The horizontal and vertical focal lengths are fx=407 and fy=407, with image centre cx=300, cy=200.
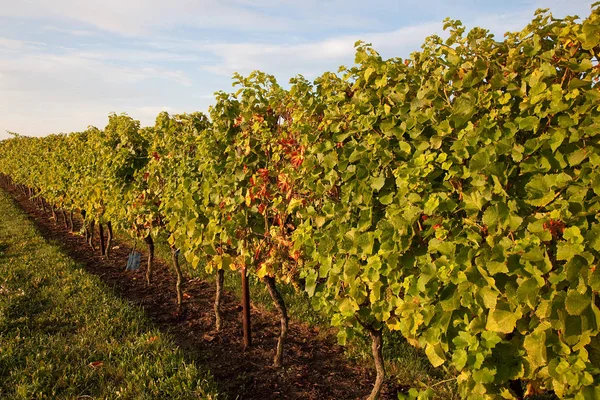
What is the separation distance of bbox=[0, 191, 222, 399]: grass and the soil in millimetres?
416

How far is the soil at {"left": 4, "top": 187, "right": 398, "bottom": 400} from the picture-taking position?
4547mm

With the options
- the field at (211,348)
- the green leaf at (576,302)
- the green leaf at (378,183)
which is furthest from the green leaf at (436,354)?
the green leaf at (378,183)

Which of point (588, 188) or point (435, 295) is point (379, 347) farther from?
point (588, 188)

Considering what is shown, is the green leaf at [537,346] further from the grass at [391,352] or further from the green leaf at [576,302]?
the grass at [391,352]

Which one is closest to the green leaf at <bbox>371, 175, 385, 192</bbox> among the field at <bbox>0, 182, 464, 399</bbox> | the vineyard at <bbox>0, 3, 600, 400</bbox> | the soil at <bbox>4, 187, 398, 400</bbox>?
the vineyard at <bbox>0, 3, 600, 400</bbox>

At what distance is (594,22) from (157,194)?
260 inches

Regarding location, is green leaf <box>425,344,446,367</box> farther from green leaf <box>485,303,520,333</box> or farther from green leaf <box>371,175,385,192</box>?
green leaf <box>371,175,385,192</box>

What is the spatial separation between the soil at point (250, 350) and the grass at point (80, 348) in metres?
0.42

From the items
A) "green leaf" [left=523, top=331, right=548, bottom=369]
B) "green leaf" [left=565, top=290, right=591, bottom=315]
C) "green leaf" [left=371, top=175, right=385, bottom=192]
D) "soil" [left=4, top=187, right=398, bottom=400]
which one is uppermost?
"green leaf" [left=371, top=175, right=385, bottom=192]

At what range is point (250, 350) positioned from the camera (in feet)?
18.0

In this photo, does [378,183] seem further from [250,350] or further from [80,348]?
[80,348]

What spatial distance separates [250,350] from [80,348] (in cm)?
213

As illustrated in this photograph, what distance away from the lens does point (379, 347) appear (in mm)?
3830

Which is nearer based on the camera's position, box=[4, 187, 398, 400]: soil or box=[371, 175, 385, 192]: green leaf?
box=[371, 175, 385, 192]: green leaf
